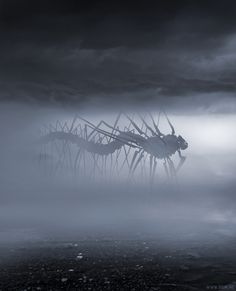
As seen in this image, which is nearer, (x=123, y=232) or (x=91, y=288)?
(x=91, y=288)

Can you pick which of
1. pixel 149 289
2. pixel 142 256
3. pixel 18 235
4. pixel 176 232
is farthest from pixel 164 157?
pixel 149 289

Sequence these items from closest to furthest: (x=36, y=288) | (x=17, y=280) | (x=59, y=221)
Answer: (x=36, y=288), (x=17, y=280), (x=59, y=221)

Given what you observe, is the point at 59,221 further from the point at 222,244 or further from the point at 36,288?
the point at 36,288

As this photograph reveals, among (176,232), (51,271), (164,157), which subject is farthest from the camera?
(176,232)

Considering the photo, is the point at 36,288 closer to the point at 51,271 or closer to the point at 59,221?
the point at 51,271

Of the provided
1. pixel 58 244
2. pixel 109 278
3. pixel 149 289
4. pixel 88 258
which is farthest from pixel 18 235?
pixel 149 289

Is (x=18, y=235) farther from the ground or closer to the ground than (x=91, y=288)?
farther from the ground

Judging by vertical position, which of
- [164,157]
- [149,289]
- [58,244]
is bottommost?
[149,289]
